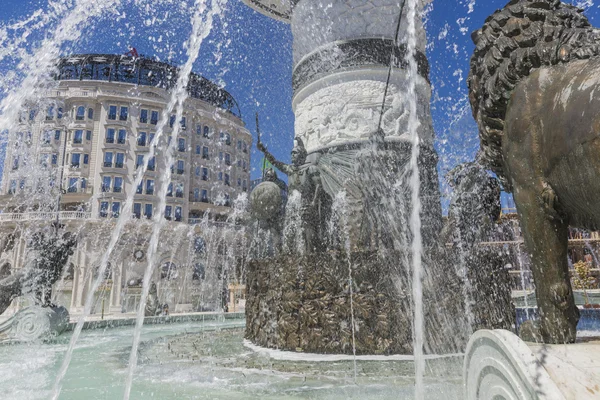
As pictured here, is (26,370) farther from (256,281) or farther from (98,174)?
(98,174)

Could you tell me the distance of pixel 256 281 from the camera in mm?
8125

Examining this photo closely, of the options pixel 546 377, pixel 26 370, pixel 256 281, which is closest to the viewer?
pixel 546 377

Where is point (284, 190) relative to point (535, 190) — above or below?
above

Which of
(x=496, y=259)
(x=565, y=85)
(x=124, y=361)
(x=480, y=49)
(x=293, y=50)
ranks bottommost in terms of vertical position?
(x=124, y=361)

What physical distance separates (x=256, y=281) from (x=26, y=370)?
3.77 meters

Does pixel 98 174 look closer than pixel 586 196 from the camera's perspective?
No

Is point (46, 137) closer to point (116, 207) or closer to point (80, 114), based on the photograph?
point (80, 114)

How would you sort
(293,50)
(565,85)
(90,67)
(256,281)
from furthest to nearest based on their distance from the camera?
(90,67) < (293,50) < (256,281) < (565,85)

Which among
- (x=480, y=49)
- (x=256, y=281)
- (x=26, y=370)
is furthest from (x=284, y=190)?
(x=480, y=49)

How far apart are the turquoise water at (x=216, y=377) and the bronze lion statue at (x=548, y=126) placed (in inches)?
88.1

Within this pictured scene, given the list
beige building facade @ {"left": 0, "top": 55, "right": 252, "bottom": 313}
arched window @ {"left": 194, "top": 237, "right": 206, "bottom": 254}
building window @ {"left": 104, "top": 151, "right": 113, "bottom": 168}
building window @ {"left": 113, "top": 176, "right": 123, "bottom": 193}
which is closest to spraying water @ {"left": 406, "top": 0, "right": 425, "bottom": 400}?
beige building facade @ {"left": 0, "top": 55, "right": 252, "bottom": 313}

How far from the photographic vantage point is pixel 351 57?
36.6ft

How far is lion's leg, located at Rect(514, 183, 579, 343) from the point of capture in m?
2.17

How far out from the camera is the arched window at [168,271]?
44906 mm
